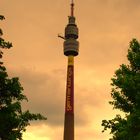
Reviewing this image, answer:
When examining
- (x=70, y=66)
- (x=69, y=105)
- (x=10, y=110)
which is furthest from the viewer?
(x=70, y=66)

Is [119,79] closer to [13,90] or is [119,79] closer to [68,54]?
[13,90]

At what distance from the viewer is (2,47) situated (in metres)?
28.2

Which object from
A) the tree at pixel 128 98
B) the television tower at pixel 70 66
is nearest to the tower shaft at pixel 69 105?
the television tower at pixel 70 66

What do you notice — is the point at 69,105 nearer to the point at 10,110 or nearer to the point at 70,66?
the point at 70,66

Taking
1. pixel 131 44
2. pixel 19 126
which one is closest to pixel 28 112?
pixel 19 126

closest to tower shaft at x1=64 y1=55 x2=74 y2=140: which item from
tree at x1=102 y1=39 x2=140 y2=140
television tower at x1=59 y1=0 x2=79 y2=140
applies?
television tower at x1=59 y1=0 x2=79 y2=140

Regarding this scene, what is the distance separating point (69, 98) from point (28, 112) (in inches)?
3776

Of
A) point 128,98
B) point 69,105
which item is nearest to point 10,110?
point 128,98

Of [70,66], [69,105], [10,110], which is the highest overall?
[70,66]

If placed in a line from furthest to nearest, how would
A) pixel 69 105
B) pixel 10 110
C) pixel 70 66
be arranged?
pixel 70 66 → pixel 69 105 → pixel 10 110

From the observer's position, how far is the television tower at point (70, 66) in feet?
388

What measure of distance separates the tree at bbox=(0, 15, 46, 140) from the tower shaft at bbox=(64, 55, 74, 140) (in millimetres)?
89659

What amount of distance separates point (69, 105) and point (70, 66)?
10.2 m

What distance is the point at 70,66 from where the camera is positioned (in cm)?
12612
